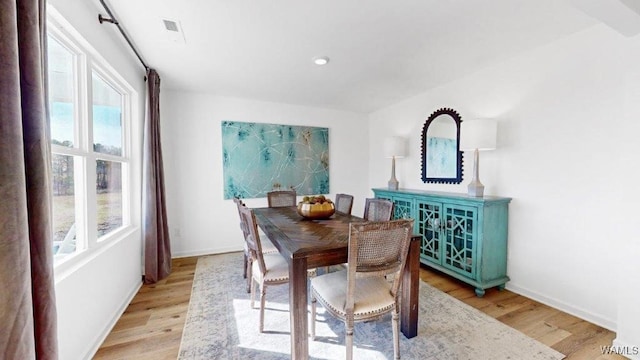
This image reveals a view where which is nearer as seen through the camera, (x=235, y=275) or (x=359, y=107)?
(x=235, y=275)

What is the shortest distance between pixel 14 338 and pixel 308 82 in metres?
3.11

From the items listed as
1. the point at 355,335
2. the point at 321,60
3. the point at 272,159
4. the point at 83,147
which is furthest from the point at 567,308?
the point at 83,147

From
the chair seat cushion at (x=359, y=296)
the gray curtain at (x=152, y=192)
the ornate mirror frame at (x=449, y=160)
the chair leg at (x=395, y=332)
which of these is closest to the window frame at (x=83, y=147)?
the gray curtain at (x=152, y=192)

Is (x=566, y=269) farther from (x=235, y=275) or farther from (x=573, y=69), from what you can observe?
(x=235, y=275)

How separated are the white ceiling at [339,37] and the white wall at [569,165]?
0.93 ft

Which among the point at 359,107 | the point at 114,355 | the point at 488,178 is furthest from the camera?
the point at 359,107

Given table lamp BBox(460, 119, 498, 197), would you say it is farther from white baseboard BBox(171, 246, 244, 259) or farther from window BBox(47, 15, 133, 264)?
white baseboard BBox(171, 246, 244, 259)

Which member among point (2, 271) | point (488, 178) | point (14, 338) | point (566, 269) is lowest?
point (566, 269)

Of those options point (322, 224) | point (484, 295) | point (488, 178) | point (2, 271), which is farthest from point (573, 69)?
point (2, 271)

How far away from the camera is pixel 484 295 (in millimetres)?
2557

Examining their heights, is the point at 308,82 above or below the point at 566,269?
above

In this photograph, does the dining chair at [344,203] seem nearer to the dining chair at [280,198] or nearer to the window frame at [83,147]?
the dining chair at [280,198]

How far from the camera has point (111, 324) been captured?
6.76ft

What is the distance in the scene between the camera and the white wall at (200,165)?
3641mm
